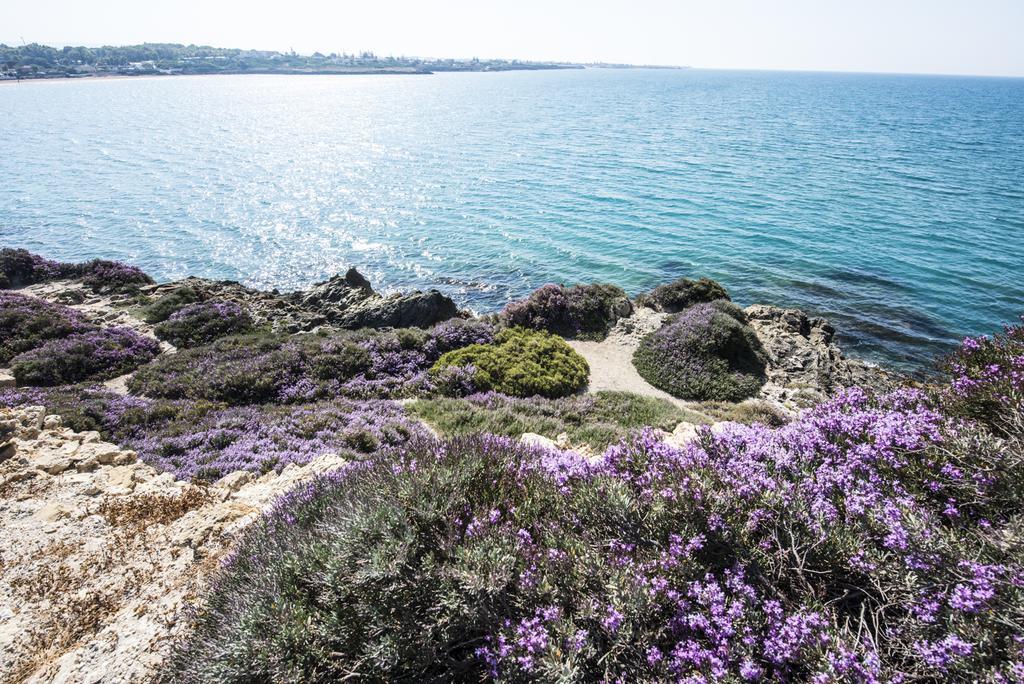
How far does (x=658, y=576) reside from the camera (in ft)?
13.3

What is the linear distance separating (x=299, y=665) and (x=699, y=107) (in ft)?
424

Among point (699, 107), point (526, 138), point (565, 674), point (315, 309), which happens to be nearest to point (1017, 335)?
point (565, 674)

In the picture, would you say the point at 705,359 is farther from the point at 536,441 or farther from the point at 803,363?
the point at 536,441

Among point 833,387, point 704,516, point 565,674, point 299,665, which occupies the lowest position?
point 833,387

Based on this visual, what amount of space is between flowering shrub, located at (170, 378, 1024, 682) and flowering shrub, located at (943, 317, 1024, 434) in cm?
104

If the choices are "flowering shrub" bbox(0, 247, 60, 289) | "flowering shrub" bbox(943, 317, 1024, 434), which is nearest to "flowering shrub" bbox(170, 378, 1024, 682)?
"flowering shrub" bbox(943, 317, 1024, 434)

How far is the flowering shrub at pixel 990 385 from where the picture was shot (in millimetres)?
5785

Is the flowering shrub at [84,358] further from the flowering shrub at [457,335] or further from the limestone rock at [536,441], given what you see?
the limestone rock at [536,441]

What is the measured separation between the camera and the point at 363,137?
72188 mm

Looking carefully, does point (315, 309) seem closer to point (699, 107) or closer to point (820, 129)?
point (820, 129)

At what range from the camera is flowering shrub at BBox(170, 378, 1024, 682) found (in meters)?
3.60

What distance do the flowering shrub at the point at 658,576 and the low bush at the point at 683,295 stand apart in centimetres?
1786

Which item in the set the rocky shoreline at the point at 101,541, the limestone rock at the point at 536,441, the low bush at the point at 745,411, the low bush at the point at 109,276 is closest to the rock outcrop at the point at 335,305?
the low bush at the point at 109,276

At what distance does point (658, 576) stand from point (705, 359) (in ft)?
47.7
